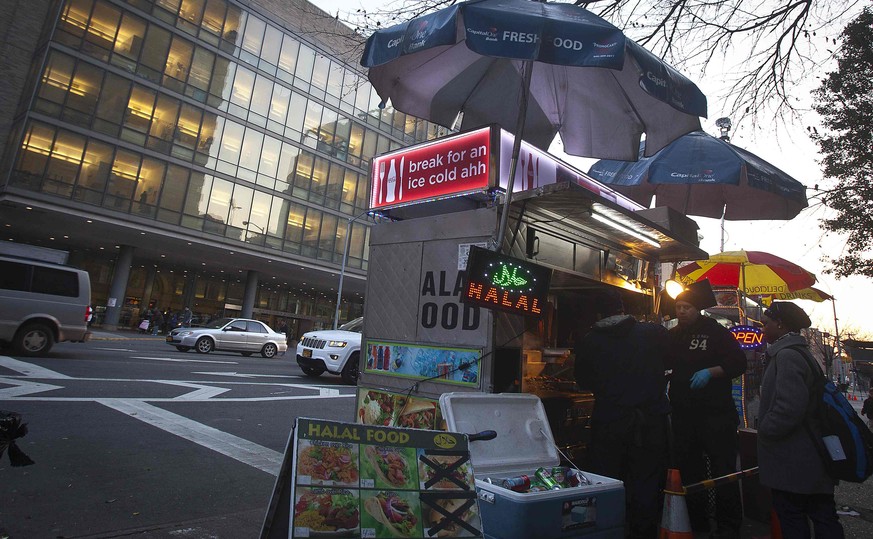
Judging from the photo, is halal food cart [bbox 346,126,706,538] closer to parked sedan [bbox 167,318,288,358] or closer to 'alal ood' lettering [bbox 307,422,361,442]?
'alal ood' lettering [bbox 307,422,361,442]

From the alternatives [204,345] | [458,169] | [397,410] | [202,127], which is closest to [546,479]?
[397,410]

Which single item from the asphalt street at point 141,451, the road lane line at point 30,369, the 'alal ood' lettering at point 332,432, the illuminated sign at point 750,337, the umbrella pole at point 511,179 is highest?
the umbrella pole at point 511,179

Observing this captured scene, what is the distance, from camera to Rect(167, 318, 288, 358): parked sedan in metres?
18.6

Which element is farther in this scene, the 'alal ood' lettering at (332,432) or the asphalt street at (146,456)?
the asphalt street at (146,456)

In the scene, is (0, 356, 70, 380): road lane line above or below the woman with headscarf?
below

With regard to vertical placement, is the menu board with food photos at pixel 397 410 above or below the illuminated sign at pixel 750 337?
below

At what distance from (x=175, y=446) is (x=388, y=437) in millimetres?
4297

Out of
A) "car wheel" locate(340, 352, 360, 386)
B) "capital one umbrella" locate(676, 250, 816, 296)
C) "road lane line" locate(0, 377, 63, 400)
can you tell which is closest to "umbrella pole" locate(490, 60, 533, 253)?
"capital one umbrella" locate(676, 250, 816, 296)

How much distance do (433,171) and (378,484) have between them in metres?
3.74

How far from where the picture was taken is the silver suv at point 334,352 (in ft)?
40.2

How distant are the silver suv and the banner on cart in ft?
22.6

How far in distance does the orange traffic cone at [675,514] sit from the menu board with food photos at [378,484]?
1.78 m

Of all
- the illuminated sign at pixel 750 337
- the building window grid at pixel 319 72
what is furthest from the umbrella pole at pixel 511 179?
the building window grid at pixel 319 72

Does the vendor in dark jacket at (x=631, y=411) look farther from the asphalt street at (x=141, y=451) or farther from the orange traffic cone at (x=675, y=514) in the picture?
the asphalt street at (x=141, y=451)
